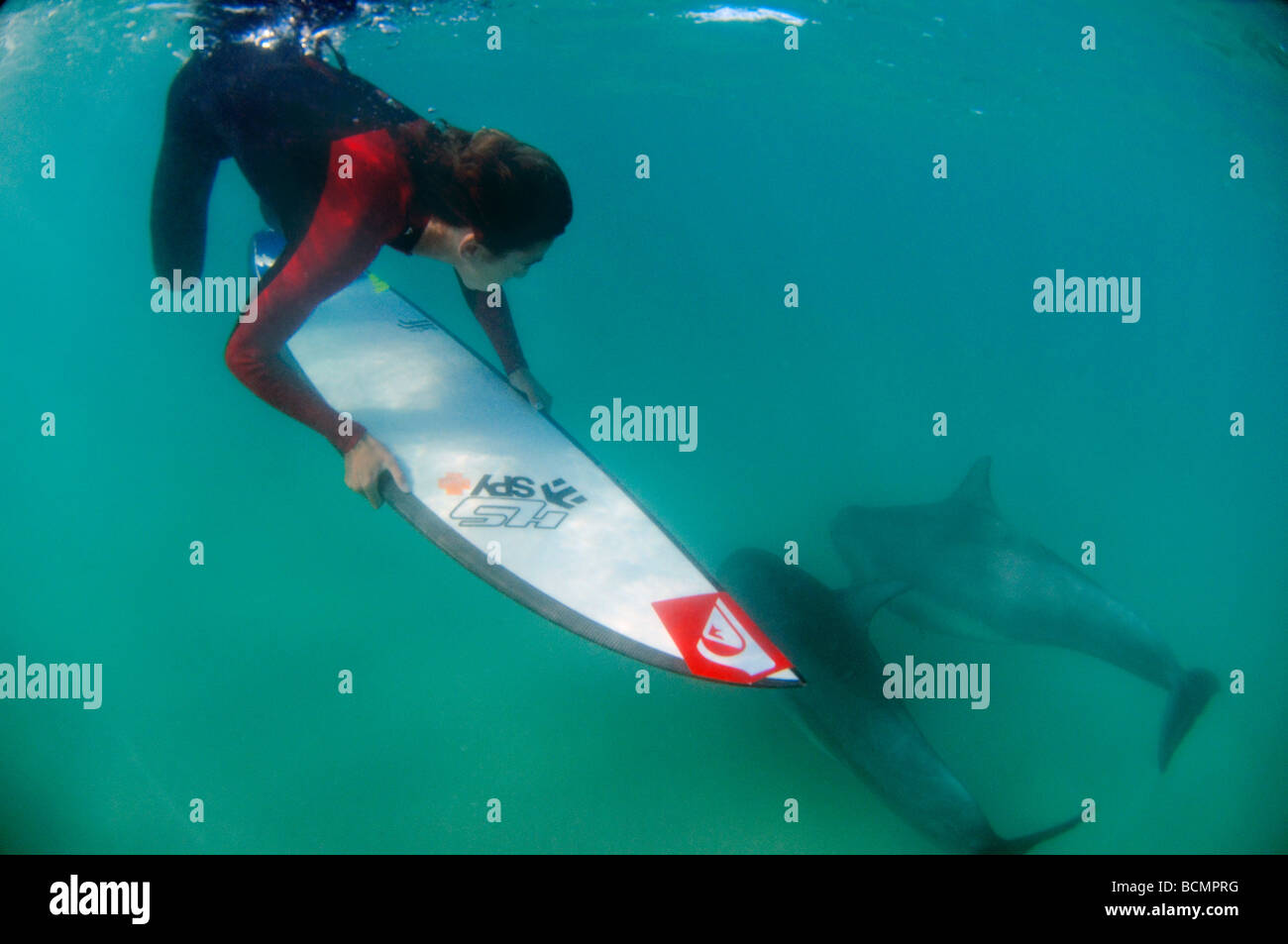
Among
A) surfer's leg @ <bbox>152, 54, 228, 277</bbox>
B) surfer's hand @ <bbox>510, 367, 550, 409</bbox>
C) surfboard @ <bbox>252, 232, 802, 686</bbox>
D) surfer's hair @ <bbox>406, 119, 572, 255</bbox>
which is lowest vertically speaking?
surfboard @ <bbox>252, 232, 802, 686</bbox>

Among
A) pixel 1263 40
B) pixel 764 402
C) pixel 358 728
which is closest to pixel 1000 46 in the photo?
pixel 1263 40

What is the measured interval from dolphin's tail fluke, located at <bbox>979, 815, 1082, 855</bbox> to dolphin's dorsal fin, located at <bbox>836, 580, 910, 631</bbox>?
1.68 m

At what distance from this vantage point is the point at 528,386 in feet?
15.2

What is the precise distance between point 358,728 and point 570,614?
3.97 metres

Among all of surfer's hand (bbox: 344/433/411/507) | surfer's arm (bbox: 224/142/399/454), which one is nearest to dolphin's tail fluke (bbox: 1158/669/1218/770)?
surfer's hand (bbox: 344/433/411/507)

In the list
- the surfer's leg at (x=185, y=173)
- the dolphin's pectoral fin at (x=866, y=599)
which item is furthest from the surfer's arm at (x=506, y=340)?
the dolphin's pectoral fin at (x=866, y=599)

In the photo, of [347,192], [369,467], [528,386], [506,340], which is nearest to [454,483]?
[369,467]

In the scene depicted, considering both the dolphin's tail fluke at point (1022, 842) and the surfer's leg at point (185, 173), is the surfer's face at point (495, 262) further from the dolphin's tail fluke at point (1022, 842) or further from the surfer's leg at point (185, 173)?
the dolphin's tail fluke at point (1022, 842)

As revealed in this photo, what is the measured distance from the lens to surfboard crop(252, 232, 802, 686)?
10.5 ft

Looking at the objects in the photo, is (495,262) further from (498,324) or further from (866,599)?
(866,599)

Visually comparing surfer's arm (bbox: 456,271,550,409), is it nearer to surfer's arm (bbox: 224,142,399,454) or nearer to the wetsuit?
the wetsuit

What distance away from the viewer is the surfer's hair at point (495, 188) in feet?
8.91

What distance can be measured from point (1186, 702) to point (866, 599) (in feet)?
12.2

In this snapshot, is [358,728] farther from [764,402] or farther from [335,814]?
[764,402]
